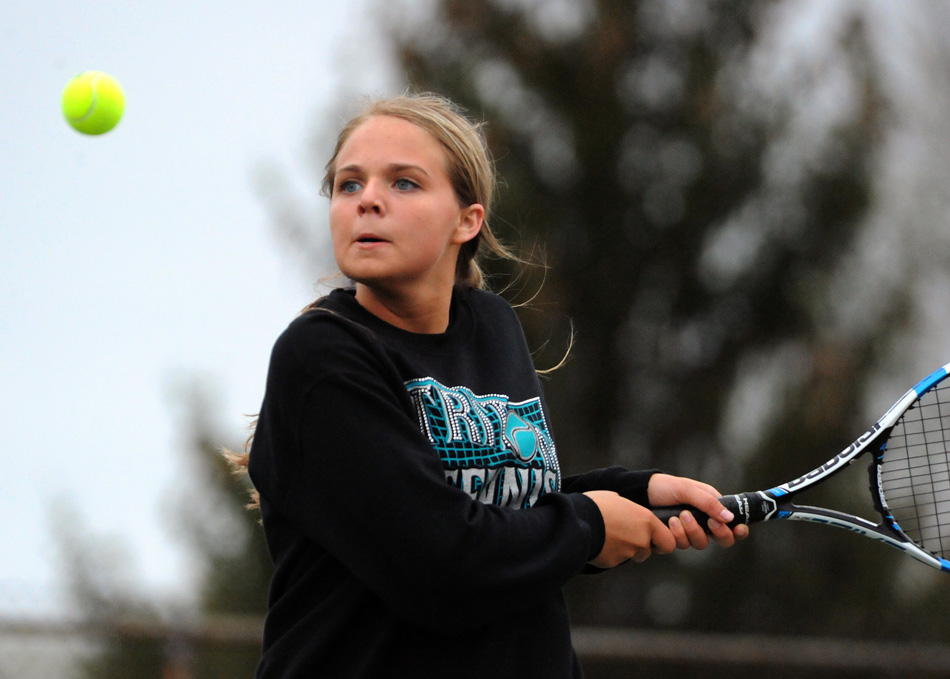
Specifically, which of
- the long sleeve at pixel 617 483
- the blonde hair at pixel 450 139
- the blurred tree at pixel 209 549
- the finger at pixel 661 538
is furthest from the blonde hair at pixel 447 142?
the blurred tree at pixel 209 549

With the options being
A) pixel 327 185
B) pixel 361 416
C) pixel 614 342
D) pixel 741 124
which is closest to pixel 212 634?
pixel 327 185

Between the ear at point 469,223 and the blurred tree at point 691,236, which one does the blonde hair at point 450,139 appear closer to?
the ear at point 469,223

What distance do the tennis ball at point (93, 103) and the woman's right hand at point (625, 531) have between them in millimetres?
2390

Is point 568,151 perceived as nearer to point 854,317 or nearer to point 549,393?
point 549,393

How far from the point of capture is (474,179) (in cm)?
249

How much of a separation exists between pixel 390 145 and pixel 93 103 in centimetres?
194

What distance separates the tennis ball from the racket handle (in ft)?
7.80

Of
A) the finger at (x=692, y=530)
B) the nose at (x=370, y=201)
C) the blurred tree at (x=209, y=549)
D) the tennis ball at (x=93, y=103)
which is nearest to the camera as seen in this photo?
the nose at (x=370, y=201)

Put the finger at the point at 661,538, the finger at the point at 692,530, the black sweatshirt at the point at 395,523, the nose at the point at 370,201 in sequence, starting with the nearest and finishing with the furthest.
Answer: the black sweatshirt at the point at 395,523
the nose at the point at 370,201
the finger at the point at 661,538
the finger at the point at 692,530

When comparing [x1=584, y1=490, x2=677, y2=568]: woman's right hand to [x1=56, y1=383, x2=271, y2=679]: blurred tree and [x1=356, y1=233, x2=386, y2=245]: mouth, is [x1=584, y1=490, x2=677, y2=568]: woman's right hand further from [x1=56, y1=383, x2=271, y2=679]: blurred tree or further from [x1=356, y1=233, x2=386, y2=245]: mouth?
[x1=56, y1=383, x2=271, y2=679]: blurred tree

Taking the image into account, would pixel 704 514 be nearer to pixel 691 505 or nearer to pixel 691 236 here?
pixel 691 505

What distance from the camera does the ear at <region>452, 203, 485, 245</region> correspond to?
248 centimetres

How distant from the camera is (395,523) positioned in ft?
6.40

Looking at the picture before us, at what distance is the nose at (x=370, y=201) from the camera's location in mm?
2260
